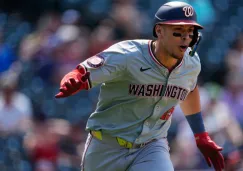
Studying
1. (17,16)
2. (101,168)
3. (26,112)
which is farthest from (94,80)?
(17,16)

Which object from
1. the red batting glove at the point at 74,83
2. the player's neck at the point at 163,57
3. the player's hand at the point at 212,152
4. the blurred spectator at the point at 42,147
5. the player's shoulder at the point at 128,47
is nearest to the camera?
the red batting glove at the point at 74,83

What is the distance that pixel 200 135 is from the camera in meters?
5.38

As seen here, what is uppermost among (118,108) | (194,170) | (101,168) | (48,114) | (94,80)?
(94,80)

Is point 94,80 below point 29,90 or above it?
above

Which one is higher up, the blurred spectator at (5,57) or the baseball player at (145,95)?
the baseball player at (145,95)

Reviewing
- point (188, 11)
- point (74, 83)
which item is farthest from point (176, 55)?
point (74, 83)

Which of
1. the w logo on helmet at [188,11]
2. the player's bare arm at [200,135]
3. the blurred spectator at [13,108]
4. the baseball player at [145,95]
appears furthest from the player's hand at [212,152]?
the blurred spectator at [13,108]

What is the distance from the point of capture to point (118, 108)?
4.94m

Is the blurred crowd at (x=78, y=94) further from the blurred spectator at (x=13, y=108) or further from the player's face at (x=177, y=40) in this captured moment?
the player's face at (x=177, y=40)

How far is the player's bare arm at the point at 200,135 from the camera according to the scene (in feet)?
17.4

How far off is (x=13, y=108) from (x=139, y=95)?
3.30 meters

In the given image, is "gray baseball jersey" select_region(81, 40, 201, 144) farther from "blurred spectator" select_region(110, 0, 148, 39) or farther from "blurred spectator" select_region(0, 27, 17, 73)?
"blurred spectator" select_region(110, 0, 148, 39)

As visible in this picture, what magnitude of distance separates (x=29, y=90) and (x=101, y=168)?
337cm

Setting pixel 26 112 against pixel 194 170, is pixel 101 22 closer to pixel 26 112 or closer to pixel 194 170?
pixel 26 112
